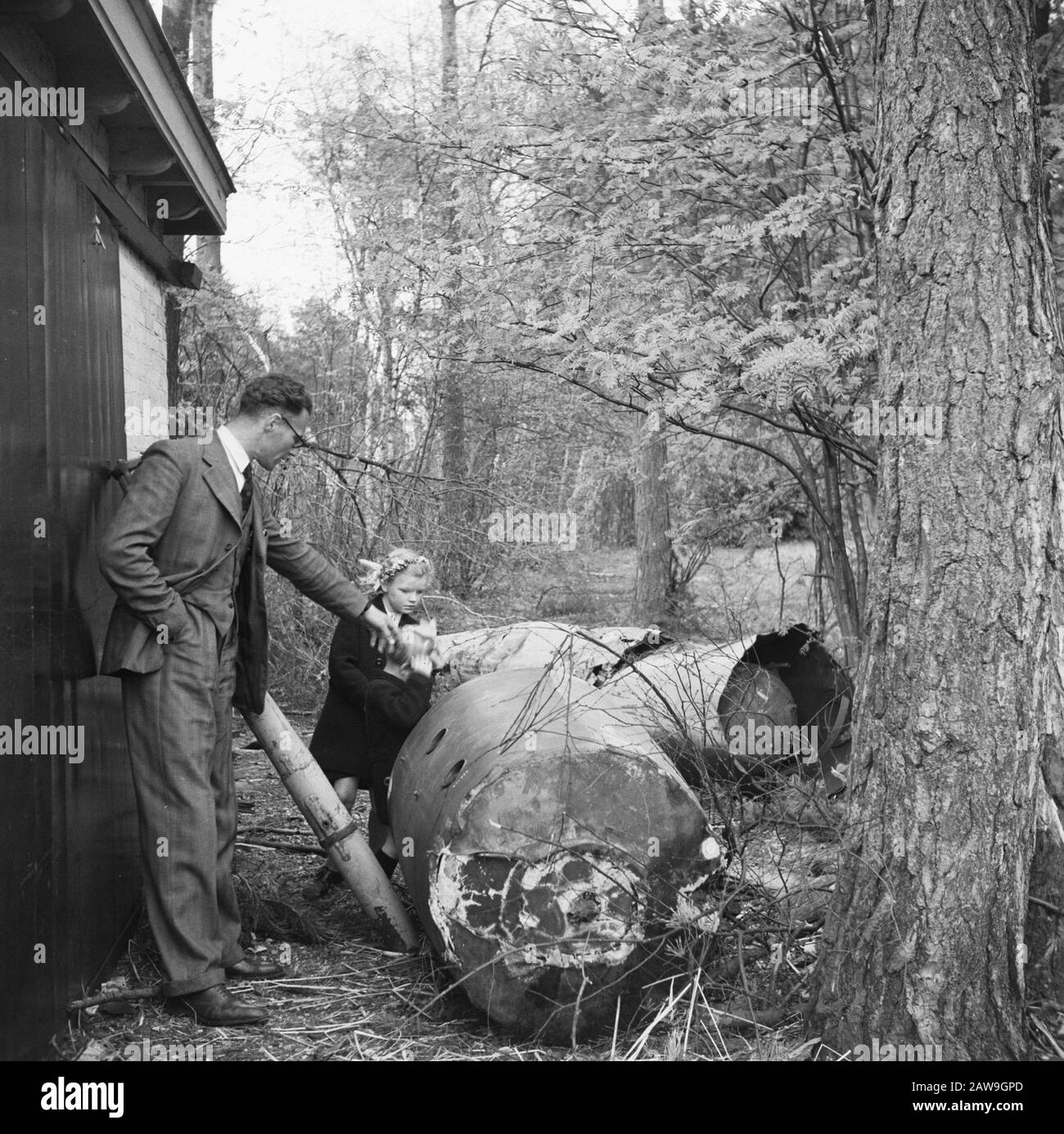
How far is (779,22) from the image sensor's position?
7172 millimetres

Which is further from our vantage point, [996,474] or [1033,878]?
[1033,878]

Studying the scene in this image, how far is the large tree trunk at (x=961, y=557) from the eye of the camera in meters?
3.47

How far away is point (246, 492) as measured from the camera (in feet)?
14.9

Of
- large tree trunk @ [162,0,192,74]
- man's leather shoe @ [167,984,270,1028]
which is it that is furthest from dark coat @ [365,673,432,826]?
large tree trunk @ [162,0,192,74]

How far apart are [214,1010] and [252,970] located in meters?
0.47

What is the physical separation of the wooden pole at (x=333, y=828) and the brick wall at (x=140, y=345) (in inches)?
59.2

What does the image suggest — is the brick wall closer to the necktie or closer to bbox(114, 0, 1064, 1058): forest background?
the necktie

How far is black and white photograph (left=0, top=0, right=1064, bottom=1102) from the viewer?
3.49 meters

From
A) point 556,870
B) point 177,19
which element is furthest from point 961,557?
point 177,19

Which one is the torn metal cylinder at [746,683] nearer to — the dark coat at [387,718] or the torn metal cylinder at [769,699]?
the torn metal cylinder at [769,699]

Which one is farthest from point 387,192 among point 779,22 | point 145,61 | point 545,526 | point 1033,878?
point 1033,878

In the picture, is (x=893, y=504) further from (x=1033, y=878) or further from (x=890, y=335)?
(x=1033, y=878)
